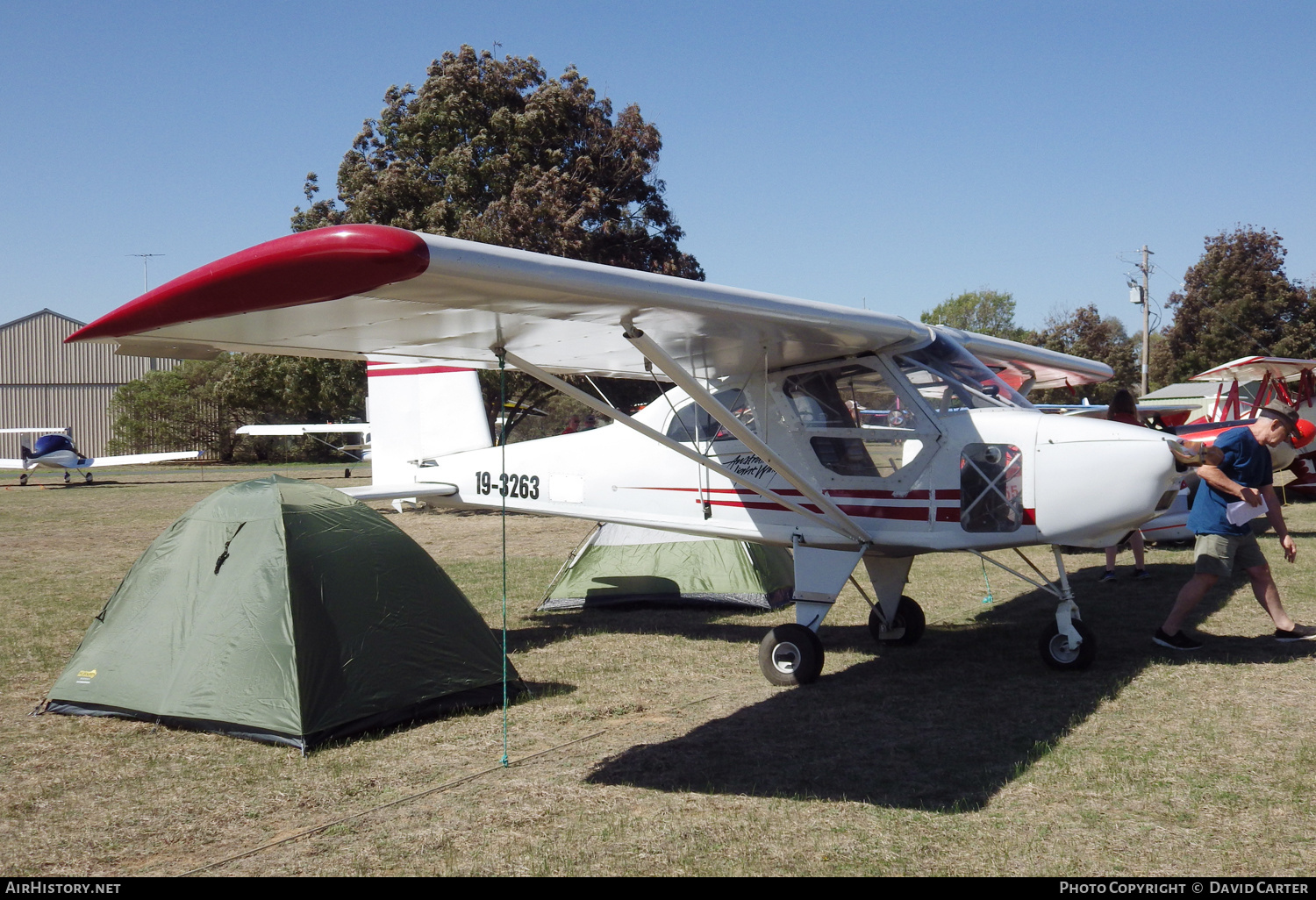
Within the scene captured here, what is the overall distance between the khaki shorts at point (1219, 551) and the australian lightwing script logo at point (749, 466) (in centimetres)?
303

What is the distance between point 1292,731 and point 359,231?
5.16m

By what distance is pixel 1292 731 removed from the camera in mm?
4977

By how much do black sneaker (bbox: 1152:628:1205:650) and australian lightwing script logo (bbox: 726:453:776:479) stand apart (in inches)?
119

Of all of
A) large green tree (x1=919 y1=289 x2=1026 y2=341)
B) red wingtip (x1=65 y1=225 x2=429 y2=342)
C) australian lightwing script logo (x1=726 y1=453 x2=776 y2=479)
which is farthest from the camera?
large green tree (x1=919 y1=289 x2=1026 y2=341)

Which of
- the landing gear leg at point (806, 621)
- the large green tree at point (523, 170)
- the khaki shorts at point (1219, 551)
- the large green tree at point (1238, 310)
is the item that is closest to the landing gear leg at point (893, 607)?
the landing gear leg at point (806, 621)

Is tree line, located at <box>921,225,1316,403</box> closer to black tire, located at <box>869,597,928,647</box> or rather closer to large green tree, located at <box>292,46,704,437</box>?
large green tree, located at <box>292,46,704,437</box>

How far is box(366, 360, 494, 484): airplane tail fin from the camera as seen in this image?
9.24 meters

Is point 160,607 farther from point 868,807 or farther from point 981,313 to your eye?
point 981,313

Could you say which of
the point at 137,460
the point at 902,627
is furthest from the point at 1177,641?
the point at 137,460

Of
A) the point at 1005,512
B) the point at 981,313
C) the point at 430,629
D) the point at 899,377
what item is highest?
the point at 981,313

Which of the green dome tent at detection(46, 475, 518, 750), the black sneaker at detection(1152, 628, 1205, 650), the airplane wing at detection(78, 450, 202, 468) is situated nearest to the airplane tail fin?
the green dome tent at detection(46, 475, 518, 750)

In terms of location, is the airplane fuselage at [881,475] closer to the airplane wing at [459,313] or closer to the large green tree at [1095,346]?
the airplane wing at [459,313]

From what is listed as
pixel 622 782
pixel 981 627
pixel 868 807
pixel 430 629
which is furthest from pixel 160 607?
pixel 981 627

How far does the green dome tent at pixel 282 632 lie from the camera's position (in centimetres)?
535
